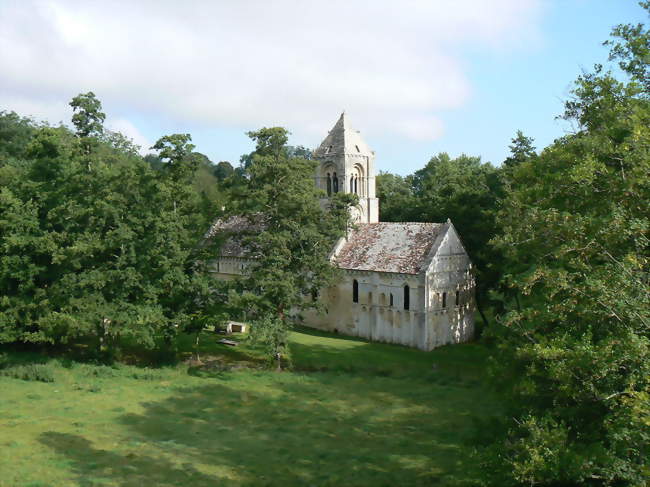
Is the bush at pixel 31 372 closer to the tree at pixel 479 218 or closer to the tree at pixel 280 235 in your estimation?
the tree at pixel 280 235

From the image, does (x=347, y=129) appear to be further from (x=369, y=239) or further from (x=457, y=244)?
(x=457, y=244)

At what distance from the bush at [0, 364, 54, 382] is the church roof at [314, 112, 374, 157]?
101ft

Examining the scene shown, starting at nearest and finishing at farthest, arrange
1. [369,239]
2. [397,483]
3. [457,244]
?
[397,483] → [457,244] → [369,239]

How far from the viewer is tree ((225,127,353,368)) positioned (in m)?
38.4

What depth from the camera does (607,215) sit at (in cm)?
1630

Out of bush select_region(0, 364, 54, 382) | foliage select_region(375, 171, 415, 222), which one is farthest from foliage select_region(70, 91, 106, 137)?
foliage select_region(375, 171, 415, 222)

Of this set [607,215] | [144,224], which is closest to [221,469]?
[607,215]

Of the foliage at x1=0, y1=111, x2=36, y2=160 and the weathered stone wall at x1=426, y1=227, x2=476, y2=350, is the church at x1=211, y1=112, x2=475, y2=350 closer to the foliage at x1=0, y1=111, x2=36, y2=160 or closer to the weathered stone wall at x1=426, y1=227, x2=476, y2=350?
the weathered stone wall at x1=426, y1=227, x2=476, y2=350

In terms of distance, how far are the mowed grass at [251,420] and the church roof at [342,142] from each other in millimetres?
20395

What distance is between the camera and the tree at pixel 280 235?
3838 centimetres

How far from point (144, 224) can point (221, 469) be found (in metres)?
20.3

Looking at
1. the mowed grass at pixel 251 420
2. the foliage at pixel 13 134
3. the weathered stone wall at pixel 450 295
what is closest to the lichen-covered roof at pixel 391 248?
the weathered stone wall at pixel 450 295

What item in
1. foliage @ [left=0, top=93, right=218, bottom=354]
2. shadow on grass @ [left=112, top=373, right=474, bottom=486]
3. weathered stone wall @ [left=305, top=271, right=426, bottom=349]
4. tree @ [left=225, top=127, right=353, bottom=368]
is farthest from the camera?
weathered stone wall @ [left=305, top=271, right=426, bottom=349]

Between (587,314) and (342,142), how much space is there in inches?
1665
